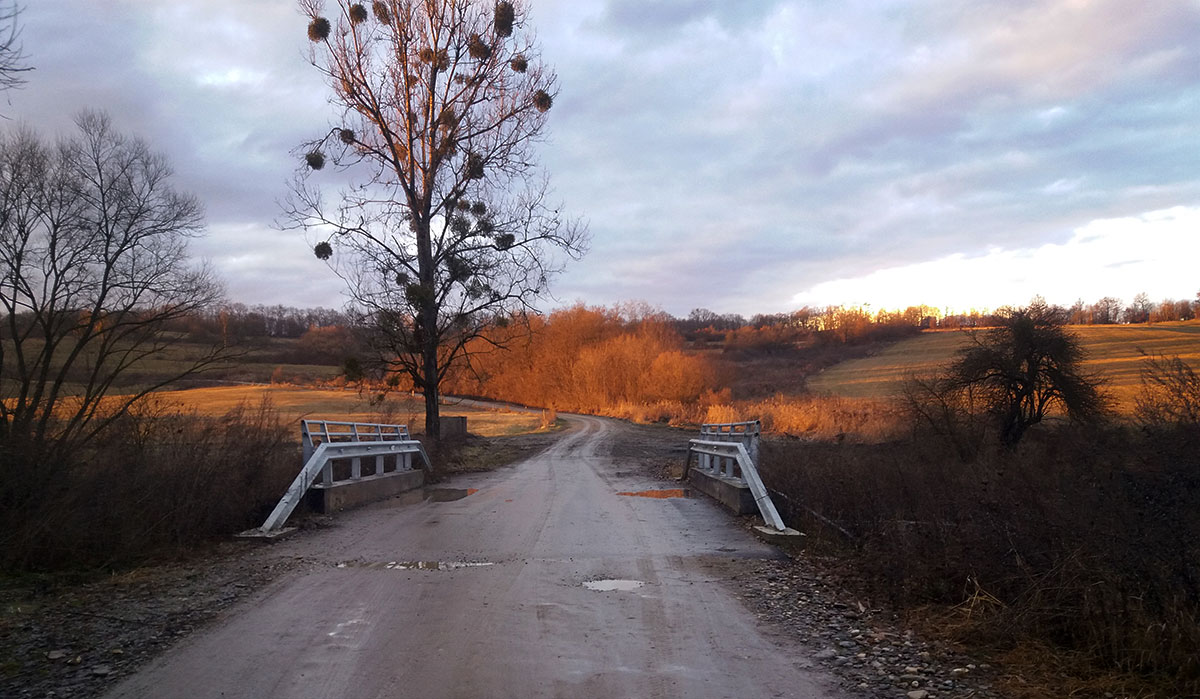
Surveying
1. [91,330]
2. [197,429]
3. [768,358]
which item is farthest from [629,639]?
[768,358]

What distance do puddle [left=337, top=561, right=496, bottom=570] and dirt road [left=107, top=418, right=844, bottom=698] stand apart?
0.07ft

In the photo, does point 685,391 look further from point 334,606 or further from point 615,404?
point 334,606

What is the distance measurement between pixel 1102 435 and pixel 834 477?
11.5 m

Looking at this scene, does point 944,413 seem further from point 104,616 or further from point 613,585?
point 104,616

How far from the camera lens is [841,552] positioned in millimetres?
8336

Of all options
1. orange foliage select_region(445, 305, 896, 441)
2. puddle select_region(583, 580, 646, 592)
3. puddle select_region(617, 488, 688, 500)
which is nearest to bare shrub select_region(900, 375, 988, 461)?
orange foliage select_region(445, 305, 896, 441)

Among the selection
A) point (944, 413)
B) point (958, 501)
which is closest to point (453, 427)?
point (944, 413)

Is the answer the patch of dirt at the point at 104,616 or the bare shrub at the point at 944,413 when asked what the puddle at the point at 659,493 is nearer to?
the patch of dirt at the point at 104,616

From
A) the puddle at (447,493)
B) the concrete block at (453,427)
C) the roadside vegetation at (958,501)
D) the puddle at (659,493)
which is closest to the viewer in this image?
the roadside vegetation at (958,501)

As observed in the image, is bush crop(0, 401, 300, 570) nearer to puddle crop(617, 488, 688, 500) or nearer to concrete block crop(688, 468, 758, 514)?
puddle crop(617, 488, 688, 500)

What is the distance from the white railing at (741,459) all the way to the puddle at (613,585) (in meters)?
3.01

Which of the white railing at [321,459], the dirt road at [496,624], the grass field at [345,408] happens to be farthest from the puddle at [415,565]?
the grass field at [345,408]

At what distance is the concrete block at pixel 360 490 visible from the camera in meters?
11.4

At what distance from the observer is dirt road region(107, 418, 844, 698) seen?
14.8 ft
